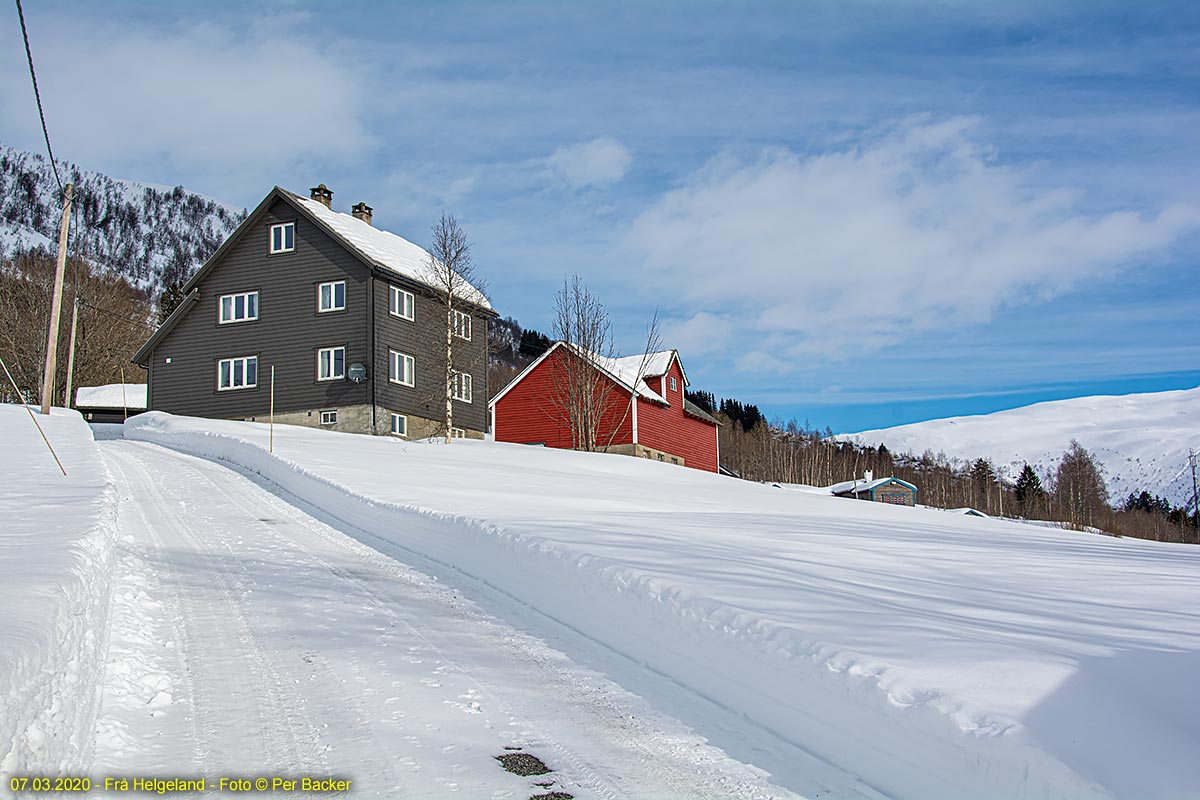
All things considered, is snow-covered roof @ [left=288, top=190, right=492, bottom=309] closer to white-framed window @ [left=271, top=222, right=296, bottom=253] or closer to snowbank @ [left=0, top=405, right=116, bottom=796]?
white-framed window @ [left=271, top=222, right=296, bottom=253]

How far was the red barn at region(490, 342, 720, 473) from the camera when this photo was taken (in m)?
38.5

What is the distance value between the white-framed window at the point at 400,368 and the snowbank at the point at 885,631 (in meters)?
20.2

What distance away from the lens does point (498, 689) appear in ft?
19.8

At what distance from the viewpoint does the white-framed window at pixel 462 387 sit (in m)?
36.8

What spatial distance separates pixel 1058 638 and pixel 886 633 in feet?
3.49

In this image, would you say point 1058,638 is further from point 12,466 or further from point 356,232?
point 356,232

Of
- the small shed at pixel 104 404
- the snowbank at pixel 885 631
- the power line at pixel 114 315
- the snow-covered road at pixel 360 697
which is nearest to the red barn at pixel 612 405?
the small shed at pixel 104 404

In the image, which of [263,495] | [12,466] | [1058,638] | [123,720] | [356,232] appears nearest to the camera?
[123,720]

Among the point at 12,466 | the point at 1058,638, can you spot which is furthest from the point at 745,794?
the point at 12,466

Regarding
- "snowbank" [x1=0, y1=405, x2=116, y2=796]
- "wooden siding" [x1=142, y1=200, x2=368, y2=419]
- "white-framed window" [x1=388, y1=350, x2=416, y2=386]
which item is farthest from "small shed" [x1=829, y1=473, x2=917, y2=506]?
"snowbank" [x1=0, y1=405, x2=116, y2=796]

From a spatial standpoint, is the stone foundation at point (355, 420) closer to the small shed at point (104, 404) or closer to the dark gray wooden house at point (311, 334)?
the dark gray wooden house at point (311, 334)

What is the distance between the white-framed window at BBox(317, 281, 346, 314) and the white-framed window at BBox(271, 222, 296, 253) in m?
2.42

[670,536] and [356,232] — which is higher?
[356,232]

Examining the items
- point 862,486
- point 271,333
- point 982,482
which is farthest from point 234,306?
point 982,482
